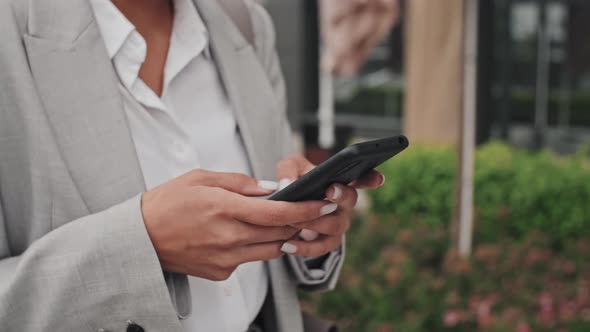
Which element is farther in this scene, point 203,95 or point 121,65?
point 203,95

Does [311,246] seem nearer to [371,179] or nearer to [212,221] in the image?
[371,179]

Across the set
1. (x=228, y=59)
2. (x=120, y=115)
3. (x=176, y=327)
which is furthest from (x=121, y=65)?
(x=176, y=327)

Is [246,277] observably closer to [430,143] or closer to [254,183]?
[254,183]

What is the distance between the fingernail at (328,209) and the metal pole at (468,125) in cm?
355

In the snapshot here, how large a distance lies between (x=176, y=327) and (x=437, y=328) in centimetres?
279

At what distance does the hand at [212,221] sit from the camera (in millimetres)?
1209

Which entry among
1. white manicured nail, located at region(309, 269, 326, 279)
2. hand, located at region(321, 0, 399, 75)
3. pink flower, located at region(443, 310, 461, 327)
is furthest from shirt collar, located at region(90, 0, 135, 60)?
hand, located at region(321, 0, 399, 75)

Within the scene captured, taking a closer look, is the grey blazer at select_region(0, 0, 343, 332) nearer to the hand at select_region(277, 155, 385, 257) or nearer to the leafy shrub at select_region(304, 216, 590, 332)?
the hand at select_region(277, 155, 385, 257)

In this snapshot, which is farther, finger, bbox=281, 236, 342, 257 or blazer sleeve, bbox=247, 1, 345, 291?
blazer sleeve, bbox=247, 1, 345, 291

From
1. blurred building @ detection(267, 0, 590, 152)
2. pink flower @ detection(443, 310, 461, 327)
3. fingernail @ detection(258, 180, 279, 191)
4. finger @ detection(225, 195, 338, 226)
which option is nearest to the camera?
finger @ detection(225, 195, 338, 226)

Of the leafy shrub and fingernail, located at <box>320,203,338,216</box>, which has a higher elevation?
fingernail, located at <box>320,203,338,216</box>

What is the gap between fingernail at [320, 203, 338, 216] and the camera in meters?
1.30

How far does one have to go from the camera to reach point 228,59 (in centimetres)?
166

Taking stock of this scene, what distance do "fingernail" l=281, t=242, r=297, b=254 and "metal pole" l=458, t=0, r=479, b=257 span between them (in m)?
3.56
